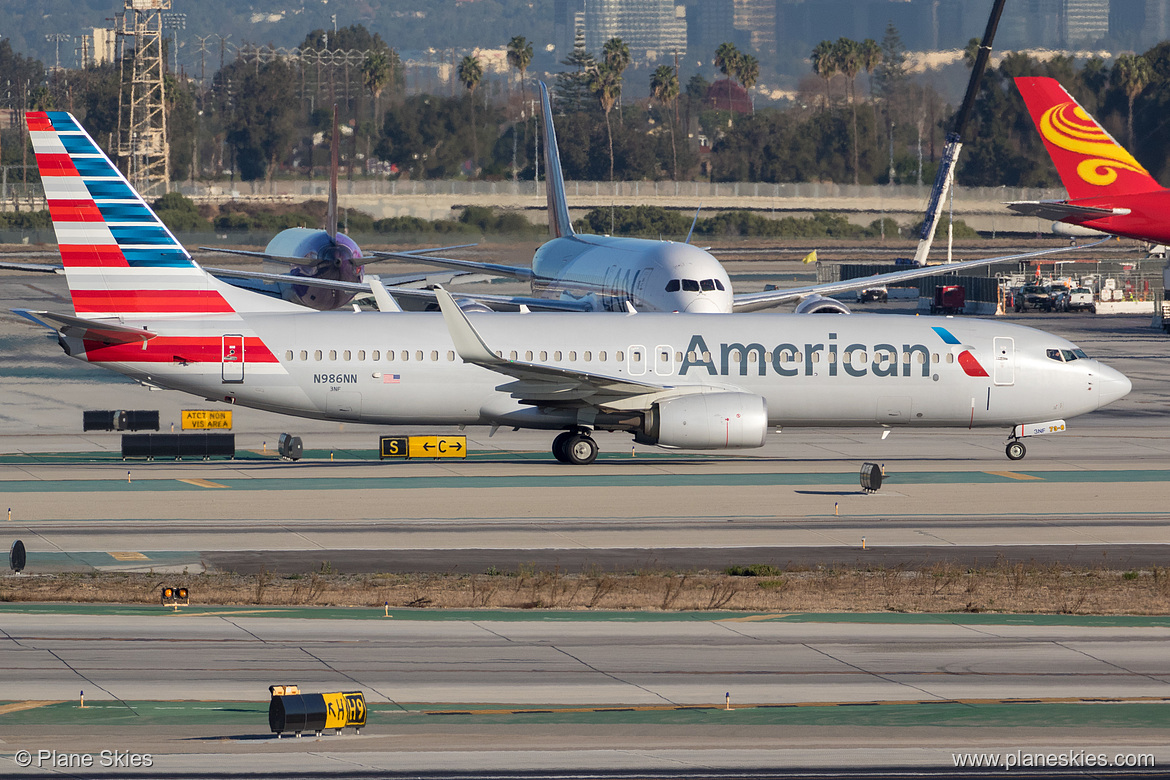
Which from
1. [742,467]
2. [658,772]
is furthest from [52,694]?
[742,467]

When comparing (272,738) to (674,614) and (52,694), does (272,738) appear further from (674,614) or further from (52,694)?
(674,614)

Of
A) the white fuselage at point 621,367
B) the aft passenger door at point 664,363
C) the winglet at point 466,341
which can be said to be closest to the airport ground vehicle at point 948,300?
the white fuselage at point 621,367

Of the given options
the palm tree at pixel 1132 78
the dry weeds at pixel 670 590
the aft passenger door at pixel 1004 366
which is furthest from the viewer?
the palm tree at pixel 1132 78

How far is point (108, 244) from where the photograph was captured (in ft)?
126

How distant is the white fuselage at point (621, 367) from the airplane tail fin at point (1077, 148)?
2410 cm

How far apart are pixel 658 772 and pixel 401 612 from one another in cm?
886

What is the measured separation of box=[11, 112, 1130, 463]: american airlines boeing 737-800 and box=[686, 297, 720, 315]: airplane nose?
8380 millimetres

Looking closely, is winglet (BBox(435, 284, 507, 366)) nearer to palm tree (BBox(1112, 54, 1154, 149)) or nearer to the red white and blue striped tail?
the red white and blue striped tail

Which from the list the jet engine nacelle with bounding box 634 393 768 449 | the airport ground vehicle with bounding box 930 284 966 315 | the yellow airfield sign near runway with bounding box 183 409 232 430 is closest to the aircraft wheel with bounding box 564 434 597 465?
the jet engine nacelle with bounding box 634 393 768 449

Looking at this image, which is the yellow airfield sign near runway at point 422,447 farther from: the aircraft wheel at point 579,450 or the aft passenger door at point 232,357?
the aft passenger door at point 232,357

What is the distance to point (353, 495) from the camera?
34.7 meters

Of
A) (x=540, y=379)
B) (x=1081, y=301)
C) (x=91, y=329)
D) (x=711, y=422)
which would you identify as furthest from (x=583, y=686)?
(x=1081, y=301)

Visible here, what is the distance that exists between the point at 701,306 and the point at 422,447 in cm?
1274

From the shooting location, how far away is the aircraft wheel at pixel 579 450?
39.3 meters
